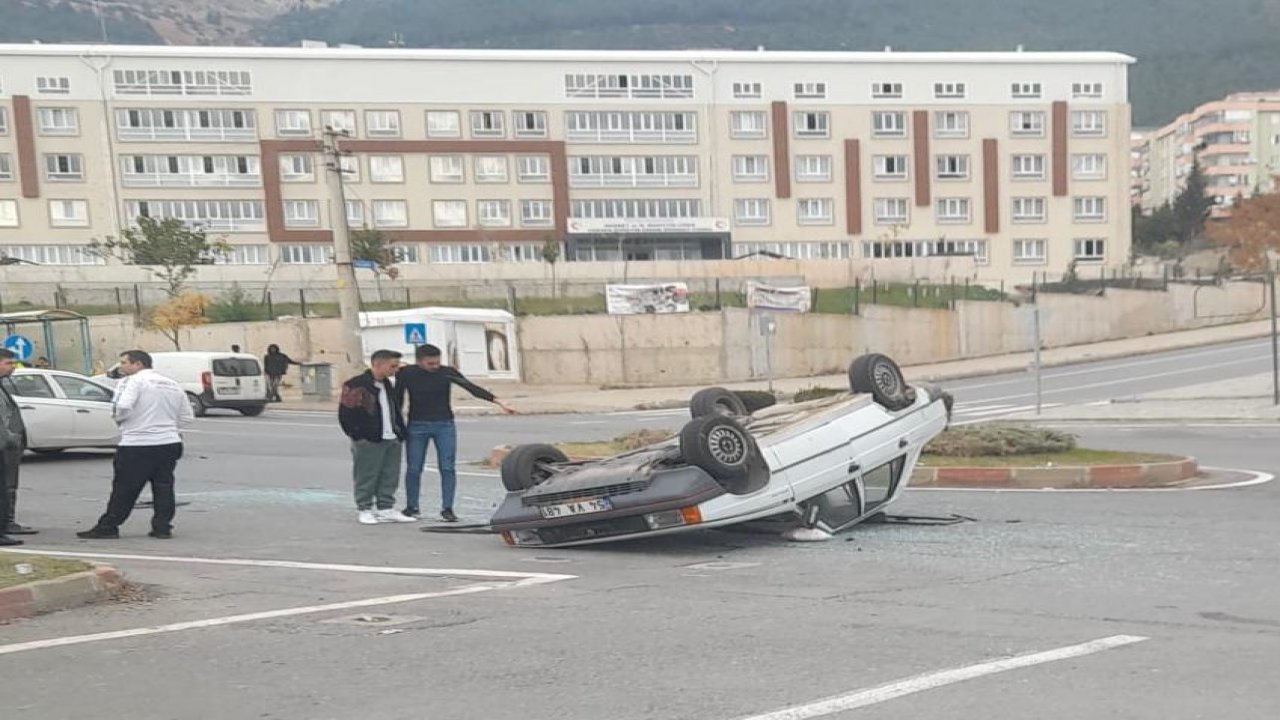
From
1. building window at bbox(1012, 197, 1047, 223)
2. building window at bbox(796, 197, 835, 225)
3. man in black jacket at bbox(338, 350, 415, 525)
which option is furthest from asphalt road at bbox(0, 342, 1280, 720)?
building window at bbox(1012, 197, 1047, 223)

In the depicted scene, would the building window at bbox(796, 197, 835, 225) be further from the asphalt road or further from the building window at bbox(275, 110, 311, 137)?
the asphalt road

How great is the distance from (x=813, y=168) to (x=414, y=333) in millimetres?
43138

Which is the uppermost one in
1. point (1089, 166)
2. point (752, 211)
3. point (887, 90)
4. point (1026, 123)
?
point (887, 90)

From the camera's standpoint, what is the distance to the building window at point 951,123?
231 ft

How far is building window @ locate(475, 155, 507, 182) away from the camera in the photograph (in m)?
67.4

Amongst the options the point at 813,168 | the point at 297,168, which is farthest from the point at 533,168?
the point at 813,168

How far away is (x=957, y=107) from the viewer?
7056 centimetres

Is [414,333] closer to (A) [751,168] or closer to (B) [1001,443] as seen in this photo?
(B) [1001,443]

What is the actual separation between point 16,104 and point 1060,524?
69156 millimetres

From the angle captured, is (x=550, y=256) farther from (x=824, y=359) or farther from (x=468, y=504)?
(x=468, y=504)

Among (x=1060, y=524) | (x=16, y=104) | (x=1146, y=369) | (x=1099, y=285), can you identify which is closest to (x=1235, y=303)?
(x=1099, y=285)

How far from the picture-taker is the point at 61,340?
32125mm

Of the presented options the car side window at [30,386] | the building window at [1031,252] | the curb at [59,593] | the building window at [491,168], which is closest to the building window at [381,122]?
the building window at [491,168]

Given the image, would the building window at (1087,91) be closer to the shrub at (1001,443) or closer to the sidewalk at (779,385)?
the sidewalk at (779,385)
